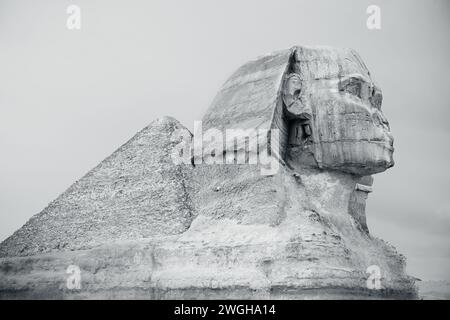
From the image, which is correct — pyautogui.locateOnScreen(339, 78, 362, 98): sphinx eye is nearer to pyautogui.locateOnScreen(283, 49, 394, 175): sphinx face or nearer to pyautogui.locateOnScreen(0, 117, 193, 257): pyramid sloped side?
pyautogui.locateOnScreen(283, 49, 394, 175): sphinx face

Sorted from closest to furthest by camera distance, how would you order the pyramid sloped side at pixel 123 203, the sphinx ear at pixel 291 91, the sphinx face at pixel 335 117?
1. the sphinx face at pixel 335 117
2. the sphinx ear at pixel 291 91
3. the pyramid sloped side at pixel 123 203

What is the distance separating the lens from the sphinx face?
1102 centimetres

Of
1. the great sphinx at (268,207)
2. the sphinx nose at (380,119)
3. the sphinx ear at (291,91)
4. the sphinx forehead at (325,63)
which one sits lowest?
the great sphinx at (268,207)

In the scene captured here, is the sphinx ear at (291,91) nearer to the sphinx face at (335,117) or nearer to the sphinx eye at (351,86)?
the sphinx face at (335,117)

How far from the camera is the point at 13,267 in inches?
586

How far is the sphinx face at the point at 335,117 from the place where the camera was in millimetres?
11016

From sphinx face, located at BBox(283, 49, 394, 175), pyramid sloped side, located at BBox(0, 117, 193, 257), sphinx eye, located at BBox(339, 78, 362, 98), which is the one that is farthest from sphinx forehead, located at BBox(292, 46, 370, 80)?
pyramid sloped side, located at BBox(0, 117, 193, 257)

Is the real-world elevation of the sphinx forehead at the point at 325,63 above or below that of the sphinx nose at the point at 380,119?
above

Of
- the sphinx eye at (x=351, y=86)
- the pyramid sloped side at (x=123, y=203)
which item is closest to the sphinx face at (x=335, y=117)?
the sphinx eye at (x=351, y=86)

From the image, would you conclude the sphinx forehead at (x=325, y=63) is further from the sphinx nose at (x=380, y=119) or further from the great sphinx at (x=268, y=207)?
the sphinx nose at (x=380, y=119)

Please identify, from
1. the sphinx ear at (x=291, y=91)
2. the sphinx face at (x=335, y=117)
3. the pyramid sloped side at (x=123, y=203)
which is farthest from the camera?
the pyramid sloped side at (x=123, y=203)

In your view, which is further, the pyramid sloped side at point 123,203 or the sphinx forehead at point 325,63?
the pyramid sloped side at point 123,203

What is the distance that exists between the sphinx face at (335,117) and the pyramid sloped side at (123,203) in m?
2.24
